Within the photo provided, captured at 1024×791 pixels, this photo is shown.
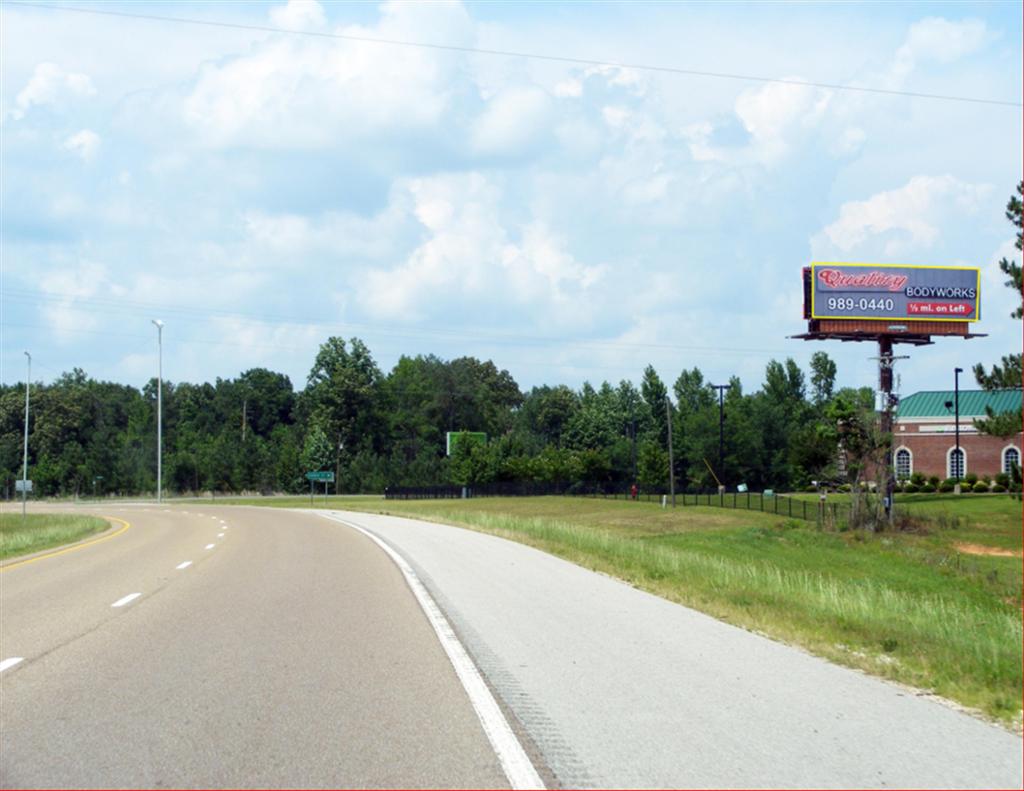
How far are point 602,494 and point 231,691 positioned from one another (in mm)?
97768

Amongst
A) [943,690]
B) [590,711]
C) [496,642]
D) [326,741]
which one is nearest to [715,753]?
[590,711]

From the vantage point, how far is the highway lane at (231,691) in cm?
739

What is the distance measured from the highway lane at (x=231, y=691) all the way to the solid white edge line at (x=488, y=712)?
95mm

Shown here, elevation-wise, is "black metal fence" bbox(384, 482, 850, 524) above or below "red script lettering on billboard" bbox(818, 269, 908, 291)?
below

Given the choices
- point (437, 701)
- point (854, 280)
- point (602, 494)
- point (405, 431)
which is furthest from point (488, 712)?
point (405, 431)

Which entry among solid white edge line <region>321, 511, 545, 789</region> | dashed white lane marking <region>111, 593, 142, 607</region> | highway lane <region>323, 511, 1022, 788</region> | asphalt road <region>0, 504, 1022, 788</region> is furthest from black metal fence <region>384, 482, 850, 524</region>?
highway lane <region>323, 511, 1022, 788</region>

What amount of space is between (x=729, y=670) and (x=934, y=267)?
230 ft

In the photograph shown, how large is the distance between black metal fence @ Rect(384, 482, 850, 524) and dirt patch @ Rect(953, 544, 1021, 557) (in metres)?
17.1

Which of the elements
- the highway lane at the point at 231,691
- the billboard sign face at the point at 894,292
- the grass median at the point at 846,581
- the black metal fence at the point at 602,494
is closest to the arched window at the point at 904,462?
the black metal fence at the point at 602,494

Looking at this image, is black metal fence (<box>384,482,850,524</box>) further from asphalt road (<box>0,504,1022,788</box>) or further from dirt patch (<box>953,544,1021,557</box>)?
asphalt road (<box>0,504,1022,788</box>)

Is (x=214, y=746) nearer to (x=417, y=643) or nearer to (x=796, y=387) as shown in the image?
(x=417, y=643)

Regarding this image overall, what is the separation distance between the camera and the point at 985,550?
5600 centimetres

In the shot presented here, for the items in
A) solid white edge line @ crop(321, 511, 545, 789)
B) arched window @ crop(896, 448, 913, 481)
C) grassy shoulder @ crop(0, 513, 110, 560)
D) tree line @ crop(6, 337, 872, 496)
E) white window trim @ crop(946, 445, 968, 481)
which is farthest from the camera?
tree line @ crop(6, 337, 872, 496)

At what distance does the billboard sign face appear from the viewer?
7488 cm
